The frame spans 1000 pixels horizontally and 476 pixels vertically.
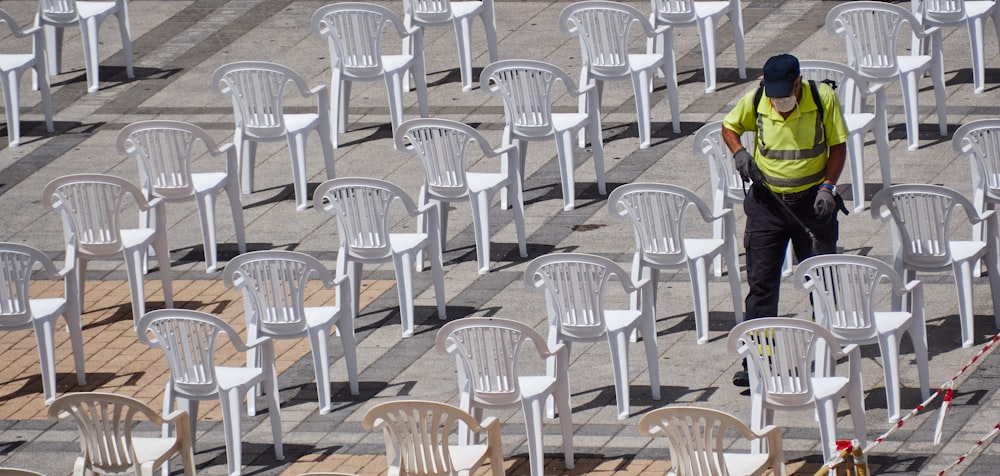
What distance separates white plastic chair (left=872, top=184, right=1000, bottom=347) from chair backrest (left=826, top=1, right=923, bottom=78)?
267cm

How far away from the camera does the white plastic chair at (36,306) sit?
13.0 m

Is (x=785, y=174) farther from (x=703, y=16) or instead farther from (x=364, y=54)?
(x=364, y=54)

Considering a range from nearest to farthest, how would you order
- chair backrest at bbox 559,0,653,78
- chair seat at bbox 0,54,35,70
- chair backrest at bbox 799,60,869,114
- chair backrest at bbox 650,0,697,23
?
chair backrest at bbox 799,60,869,114 → chair backrest at bbox 559,0,653,78 → chair backrest at bbox 650,0,697,23 → chair seat at bbox 0,54,35,70

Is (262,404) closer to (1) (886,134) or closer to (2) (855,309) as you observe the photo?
(2) (855,309)

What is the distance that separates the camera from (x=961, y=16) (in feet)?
53.3

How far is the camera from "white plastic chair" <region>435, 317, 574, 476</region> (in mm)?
11492

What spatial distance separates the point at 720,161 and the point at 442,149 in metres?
1.84

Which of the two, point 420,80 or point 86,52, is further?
point 86,52

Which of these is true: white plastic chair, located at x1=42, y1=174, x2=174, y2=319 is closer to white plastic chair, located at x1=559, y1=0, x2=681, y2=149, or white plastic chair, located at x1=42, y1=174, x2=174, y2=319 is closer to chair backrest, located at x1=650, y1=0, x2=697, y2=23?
white plastic chair, located at x1=559, y1=0, x2=681, y2=149

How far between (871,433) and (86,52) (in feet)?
30.2

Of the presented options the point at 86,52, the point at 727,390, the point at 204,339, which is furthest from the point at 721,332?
the point at 86,52

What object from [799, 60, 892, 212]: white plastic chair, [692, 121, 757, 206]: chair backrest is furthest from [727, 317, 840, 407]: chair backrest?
[799, 60, 892, 212]: white plastic chair

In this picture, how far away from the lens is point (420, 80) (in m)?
16.9

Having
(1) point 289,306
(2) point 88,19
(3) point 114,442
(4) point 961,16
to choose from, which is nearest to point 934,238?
(1) point 289,306
